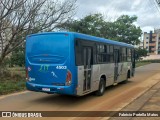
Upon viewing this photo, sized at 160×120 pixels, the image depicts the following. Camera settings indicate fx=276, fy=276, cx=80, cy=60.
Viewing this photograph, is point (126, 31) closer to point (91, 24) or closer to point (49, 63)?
point (91, 24)

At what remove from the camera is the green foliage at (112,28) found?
36562mm

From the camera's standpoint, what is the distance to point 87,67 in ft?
35.7

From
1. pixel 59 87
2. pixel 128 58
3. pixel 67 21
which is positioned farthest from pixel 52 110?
pixel 67 21

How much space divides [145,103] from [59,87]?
3.20 meters

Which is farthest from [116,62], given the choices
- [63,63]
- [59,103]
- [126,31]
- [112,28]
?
[126,31]

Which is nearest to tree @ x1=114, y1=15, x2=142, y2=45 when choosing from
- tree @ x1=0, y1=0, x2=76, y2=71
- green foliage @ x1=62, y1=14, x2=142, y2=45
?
green foliage @ x1=62, y1=14, x2=142, y2=45

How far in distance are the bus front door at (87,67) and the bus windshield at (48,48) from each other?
1.12 meters

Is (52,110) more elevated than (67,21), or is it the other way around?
(67,21)

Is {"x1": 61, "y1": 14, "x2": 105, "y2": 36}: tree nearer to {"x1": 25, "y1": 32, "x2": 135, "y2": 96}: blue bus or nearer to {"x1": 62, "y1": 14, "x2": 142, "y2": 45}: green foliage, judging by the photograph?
{"x1": 62, "y1": 14, "x2": 142, "y2": 45}: green foliage

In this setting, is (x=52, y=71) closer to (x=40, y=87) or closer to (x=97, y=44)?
(x=40, y=87)

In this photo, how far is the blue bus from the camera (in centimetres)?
982

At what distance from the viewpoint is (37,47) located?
10.6 meters

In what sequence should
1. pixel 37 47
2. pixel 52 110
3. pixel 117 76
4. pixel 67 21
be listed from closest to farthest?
pixel 52 110, pixel 37 47, pixel 117 76, pixel 67 21

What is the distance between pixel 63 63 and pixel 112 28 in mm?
32477
